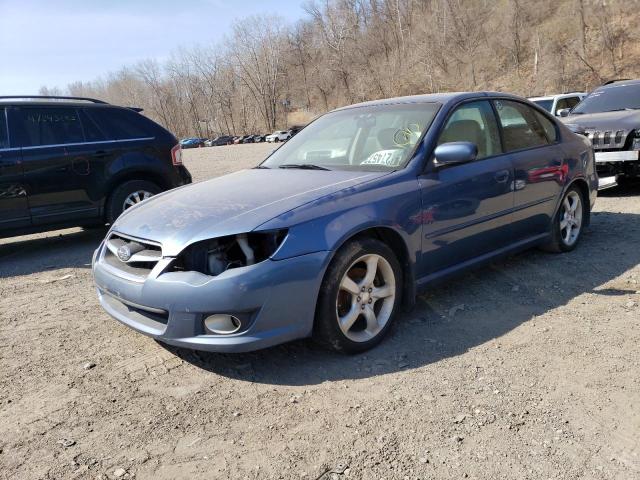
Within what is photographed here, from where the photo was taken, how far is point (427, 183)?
3807 millimetres

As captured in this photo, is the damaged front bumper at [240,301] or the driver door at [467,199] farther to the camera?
the driver door at [467,199]

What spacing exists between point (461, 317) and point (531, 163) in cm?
163

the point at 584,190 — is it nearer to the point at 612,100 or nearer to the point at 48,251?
the point at 612,100

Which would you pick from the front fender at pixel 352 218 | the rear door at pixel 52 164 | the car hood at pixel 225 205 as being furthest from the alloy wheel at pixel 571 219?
the rear door at pixel 52 164

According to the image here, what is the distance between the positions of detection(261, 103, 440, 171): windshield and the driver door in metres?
0.22

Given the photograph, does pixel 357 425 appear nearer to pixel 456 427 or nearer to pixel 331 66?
pixel 456 427

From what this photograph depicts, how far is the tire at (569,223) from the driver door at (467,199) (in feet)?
2.92

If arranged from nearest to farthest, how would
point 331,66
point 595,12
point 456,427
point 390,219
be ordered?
1. point 456,427
2. point 390,219
3. point 595,12
4. point 331,66

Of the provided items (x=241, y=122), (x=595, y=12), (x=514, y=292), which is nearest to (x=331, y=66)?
(x=241, y=122)

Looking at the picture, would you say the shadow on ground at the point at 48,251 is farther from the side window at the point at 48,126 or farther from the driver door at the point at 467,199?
the driver door at the point at 467,199

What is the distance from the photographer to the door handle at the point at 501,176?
14.2 ft

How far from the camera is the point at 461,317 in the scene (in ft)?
13.0

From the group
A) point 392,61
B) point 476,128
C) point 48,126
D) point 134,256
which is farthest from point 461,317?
point 392,61

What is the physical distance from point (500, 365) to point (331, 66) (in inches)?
3177
